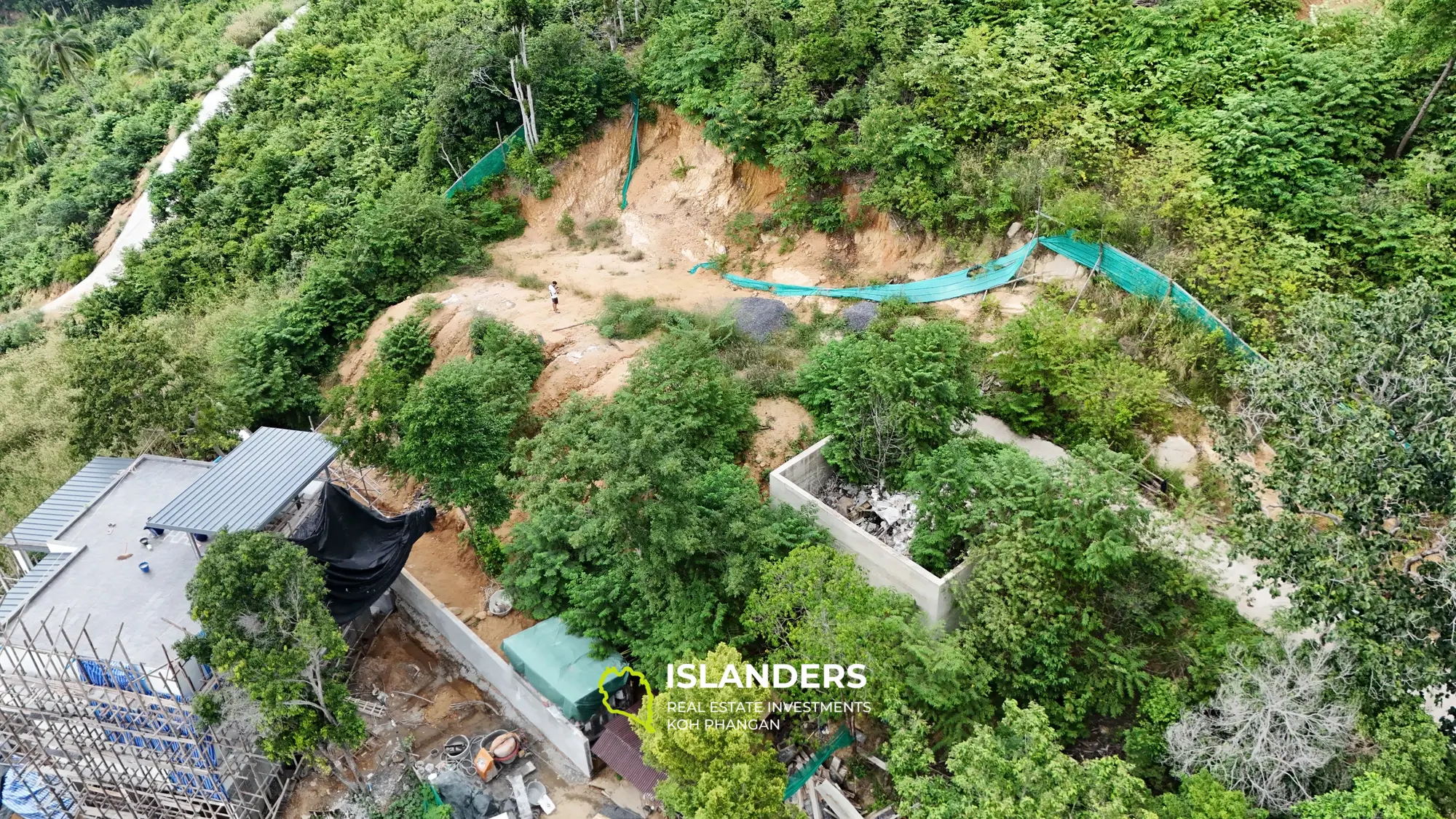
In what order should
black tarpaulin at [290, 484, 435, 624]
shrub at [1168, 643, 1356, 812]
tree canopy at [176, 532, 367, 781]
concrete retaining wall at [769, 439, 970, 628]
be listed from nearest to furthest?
shrub at [1168, 643, 1356, 812] < tree canopy at [176, 532, 367, 781] < concrete retaining wall at [769, 439, 970, 628] < black tarpaulin at [290, 484, 435, 624]

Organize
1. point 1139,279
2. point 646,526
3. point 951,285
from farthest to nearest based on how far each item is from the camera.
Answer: point 951,285 < point 1139,279 < point 646,526

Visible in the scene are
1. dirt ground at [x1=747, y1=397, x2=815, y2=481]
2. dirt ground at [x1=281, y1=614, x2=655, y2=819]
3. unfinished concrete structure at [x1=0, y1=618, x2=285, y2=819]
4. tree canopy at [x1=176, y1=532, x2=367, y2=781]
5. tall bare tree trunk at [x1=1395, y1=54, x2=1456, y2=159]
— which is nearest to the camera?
tree canopy at [x1=176, y1=532, x2=367, y2=781]

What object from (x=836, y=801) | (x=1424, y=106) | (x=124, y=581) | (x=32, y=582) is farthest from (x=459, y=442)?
(x=1424, y=106)

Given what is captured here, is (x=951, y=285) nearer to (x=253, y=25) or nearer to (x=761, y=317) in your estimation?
(x=761, y=317)

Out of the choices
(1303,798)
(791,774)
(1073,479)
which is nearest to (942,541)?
(1073,479)

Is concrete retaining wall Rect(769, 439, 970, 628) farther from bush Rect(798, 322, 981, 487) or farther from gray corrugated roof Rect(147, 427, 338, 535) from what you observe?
gray corrugated roof Rect(147, 427, 338, 535)

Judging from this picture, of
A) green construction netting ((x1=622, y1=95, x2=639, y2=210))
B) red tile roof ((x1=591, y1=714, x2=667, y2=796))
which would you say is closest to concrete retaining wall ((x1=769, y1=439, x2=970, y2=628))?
red tile roof ((x1=591, y1=714, x2=667, y2=796))

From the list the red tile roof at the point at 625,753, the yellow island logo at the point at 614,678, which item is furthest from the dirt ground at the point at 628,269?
the red tile roof at the point at 625,753
